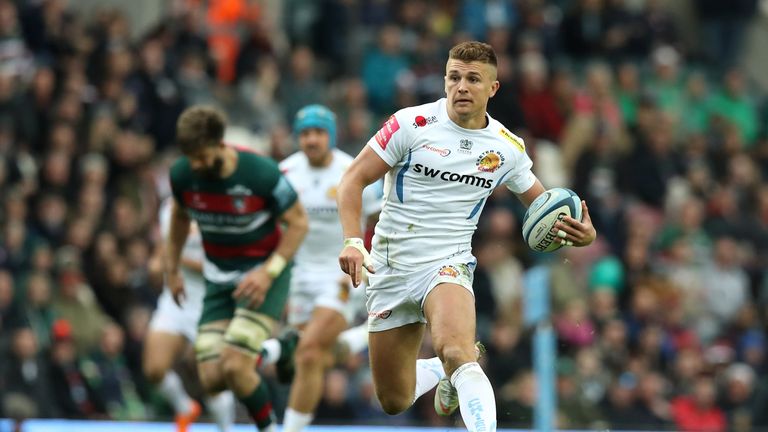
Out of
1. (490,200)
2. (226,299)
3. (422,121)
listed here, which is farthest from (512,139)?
(490,200)

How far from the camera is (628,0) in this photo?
941 inches

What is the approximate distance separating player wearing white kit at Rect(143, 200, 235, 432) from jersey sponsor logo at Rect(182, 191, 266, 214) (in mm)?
1654

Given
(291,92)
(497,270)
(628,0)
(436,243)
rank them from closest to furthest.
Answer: (436,243) < (497,270) < (291,92) < (628,0)

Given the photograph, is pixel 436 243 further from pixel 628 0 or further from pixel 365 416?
pixel 628 0

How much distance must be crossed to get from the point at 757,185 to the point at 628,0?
3814 millimetres

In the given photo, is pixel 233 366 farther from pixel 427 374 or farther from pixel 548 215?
pixel 548 215

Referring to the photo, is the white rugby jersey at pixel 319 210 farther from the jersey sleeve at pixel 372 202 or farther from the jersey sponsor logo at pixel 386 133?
the jersey sponsor logo at pixel 386 133

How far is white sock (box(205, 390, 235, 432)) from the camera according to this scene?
13.0m

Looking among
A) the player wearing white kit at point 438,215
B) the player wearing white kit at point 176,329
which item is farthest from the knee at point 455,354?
the player wearing white kit at point 176,329

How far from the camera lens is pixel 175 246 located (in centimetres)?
1215

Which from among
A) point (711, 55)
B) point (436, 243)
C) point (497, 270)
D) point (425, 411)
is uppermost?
point (711, 55)

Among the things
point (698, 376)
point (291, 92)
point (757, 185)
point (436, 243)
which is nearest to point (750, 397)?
point (698, 376)

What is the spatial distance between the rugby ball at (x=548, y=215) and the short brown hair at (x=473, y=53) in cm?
92

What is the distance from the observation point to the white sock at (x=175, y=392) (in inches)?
545
